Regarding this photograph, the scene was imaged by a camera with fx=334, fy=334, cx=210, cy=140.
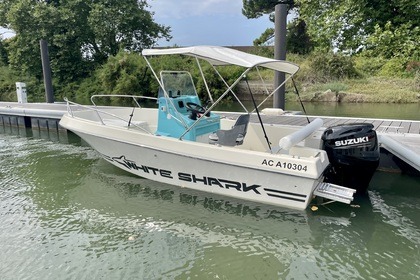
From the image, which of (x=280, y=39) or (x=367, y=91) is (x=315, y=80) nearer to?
(x=367, y=91)

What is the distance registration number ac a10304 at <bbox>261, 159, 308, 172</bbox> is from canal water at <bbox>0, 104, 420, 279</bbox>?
25.9 inches

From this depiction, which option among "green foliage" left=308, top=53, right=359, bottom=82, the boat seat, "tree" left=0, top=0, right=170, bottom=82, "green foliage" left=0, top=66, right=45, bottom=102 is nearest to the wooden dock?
the boat seat

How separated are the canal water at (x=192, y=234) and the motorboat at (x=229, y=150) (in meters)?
0.29

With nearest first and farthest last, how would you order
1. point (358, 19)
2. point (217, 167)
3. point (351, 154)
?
1. point (351, 154)
2. point (217, 167)
3. point (358, 19)

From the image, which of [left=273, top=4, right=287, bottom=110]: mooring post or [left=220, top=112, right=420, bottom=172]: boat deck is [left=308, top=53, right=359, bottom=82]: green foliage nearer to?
[left=273, top=4, right=287, bottom=110]: mooring post

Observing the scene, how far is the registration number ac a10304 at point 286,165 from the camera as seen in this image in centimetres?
382

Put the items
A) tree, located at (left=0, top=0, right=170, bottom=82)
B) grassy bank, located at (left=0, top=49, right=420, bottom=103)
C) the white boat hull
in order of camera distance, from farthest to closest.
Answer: tree, located at (left=0, top=0, right=170, bottom=82) → grassy bank, located at (left=0, top=49, right=420, bottom=103) → the white boat hull

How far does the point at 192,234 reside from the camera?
3.80m

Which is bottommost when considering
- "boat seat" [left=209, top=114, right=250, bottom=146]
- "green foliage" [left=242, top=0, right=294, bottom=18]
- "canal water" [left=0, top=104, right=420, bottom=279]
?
"canal water" [left=0, top=104, right=420, bottom=279]

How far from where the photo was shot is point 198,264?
3213 millimetres

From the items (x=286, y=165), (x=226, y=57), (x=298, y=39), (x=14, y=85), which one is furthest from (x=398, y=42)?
(x=14, y=85)

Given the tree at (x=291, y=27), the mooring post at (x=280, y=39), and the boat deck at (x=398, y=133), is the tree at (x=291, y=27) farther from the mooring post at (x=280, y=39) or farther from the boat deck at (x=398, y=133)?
the boat deck at (x=398, y=133)

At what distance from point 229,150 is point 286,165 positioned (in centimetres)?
74

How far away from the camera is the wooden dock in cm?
480
